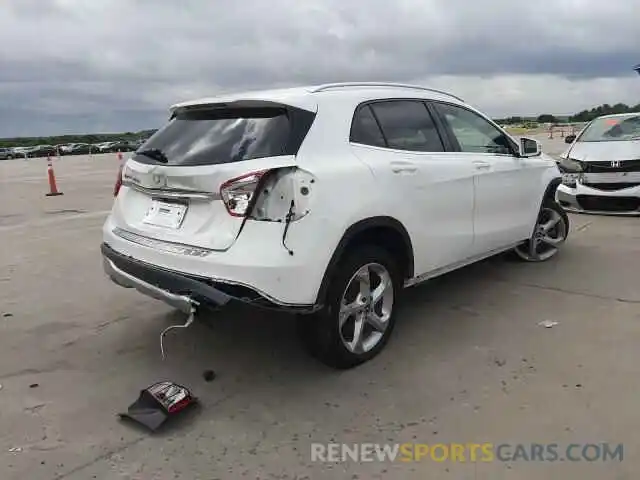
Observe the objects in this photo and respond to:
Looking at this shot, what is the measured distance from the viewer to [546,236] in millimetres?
6223

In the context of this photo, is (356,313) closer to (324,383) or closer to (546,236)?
(324,383)

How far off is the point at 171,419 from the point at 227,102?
6.26 ft

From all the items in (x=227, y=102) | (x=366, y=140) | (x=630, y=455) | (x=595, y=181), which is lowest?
(x=630, y=455)

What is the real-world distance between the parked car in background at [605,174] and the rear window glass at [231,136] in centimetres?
659

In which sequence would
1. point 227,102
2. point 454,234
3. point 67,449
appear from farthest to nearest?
point 454,234, point 227,102, point 67,449

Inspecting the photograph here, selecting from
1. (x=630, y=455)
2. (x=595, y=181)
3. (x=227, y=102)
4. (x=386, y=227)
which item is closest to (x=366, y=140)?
(x=386, y=227)

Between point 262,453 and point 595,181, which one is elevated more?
point 595,181

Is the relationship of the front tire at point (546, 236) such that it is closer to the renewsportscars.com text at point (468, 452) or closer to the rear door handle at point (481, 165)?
the rear door handle at point (481, 165)

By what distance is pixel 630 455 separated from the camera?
271 cm

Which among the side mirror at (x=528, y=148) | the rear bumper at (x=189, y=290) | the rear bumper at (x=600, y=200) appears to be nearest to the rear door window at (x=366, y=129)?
the rear bumper at (x=189, y=290)

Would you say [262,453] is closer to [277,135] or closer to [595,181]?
[277,135]

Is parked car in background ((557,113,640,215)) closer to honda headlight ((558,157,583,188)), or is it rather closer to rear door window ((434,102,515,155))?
honda headlight ((558,157,583,188))

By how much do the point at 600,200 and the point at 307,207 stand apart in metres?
7.00

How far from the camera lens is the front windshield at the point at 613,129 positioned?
9.20m
